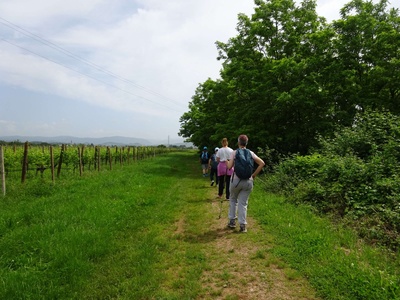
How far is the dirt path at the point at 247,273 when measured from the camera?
384cm

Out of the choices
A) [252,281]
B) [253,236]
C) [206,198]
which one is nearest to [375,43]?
[206,198]

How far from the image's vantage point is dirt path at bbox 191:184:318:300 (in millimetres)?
3842

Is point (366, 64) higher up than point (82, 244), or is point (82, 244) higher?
point (366, 64)

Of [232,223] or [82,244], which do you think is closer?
[82,244]

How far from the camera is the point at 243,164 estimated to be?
6.20 metres

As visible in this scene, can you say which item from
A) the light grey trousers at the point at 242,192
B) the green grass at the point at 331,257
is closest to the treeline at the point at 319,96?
the green grass at the point at 331,257

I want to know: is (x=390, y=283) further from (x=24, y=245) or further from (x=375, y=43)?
(x=375, y=43)

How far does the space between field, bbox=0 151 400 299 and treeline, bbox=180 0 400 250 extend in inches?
81.3

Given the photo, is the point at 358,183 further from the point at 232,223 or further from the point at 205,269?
the point at 205,269

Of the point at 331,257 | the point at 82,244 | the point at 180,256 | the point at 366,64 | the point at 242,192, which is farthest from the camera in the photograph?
the point at 366,64

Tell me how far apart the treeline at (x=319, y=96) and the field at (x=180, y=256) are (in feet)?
6.78

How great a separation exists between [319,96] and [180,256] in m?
15.5

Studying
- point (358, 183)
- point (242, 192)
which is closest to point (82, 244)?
point (242, 192)

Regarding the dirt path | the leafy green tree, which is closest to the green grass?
the dirt path
